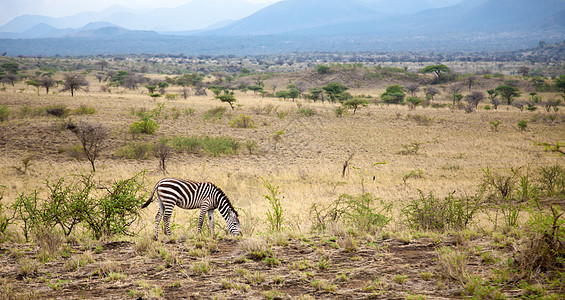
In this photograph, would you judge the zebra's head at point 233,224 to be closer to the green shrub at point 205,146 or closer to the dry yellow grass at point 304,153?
the dry yellow grass at point 304,153

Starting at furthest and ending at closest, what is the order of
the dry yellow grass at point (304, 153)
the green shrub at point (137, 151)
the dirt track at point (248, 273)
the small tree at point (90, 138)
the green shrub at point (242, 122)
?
the green shrub at point (242, 122), the green shrub at point (137, 151), the small tree at point (90, 138), the dry yellow grass at point (304, 153), the dirt track at point (248, 273)

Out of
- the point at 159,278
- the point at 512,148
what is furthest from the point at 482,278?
the point at 512,148

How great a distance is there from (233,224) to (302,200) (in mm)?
5760

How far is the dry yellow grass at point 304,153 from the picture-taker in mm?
14977

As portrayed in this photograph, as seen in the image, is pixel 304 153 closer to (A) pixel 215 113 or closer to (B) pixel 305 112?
(A) pixel 215 113

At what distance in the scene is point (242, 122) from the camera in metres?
28.1

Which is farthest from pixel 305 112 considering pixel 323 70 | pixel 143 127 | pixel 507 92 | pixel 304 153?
pixel 323 70

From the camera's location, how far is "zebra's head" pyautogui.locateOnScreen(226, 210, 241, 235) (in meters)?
8.02

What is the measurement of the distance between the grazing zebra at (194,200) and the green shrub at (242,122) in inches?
767

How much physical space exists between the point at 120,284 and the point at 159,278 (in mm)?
559

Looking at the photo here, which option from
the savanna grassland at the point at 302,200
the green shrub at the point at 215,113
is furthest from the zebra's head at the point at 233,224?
the green shrub at the point at 215,113

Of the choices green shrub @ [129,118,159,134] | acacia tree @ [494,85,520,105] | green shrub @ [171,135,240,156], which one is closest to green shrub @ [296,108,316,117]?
green shrub @ [171,135,240,156]

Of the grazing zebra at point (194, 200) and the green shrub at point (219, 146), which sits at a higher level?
the grazing zebra at point (194, 200)

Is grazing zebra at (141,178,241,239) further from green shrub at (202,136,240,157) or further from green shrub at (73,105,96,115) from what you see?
green shrub at (73,105,96,115)
